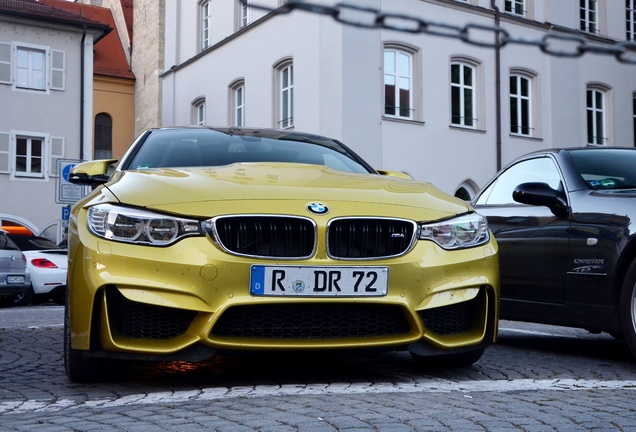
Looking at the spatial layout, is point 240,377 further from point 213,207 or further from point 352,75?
point 352,75

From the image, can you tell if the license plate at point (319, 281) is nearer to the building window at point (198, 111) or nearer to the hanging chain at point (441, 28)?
the hanging chain at point (441, 28)

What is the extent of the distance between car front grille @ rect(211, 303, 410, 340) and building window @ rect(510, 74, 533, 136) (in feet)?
85.2

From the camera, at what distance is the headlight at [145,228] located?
4.59m

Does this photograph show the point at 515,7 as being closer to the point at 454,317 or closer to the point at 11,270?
the point at 11,270

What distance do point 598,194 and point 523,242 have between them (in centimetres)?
72

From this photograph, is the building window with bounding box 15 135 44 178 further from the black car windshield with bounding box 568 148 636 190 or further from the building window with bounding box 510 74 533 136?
the black car windshield with bounding box 568 148 636 190

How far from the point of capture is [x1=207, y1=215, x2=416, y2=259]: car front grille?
4.60 m

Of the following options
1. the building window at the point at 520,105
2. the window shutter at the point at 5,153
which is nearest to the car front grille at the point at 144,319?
the building window at the point at 520,105

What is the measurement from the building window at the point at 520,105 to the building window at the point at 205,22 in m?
11.7

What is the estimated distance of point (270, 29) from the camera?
3019cm

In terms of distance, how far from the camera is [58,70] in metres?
35.6

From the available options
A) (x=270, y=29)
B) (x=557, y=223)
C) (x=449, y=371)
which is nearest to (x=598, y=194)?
(x=557, y=223)

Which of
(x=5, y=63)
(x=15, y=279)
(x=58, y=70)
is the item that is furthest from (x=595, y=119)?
(x=15, y=279)

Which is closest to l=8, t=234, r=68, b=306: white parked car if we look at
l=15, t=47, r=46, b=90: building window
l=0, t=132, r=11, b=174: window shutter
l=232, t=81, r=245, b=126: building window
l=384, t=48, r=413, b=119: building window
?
l=384, t=48, r=413, b=119: building window
